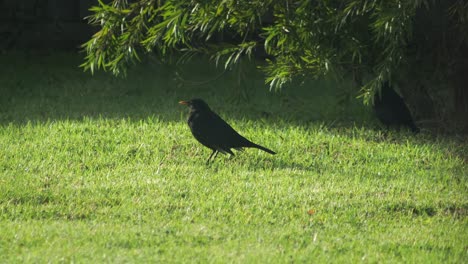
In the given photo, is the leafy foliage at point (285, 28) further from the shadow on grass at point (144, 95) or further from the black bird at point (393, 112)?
the black bird at point (393, 112)

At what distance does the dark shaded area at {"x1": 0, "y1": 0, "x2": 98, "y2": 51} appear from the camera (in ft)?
49.1

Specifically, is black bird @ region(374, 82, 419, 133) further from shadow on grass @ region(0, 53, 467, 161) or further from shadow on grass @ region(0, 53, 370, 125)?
shadow on grass @ region(0, 53, 370, 125)

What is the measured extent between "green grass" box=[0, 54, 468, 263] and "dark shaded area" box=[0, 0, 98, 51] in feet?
11.8

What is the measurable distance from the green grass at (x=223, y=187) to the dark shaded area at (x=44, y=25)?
3.61m

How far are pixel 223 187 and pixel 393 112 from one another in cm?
345

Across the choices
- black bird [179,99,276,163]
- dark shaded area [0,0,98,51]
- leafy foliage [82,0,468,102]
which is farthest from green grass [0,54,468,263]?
dark shaded area [0,0,98,51]

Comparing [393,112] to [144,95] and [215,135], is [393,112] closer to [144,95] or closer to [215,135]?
[215,135]

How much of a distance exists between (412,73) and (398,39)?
A: 93.8 inches

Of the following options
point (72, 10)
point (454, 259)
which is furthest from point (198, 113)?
point (72, 10)

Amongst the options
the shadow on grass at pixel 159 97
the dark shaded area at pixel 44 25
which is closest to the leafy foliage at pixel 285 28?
the shadow on grass at pixel 159 97

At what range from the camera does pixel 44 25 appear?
15.8 meters

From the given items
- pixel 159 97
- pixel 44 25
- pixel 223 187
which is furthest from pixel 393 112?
pixel 44 25

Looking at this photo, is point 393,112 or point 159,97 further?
point 159,97

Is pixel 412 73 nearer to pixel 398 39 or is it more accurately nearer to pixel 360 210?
pixel 398 39
